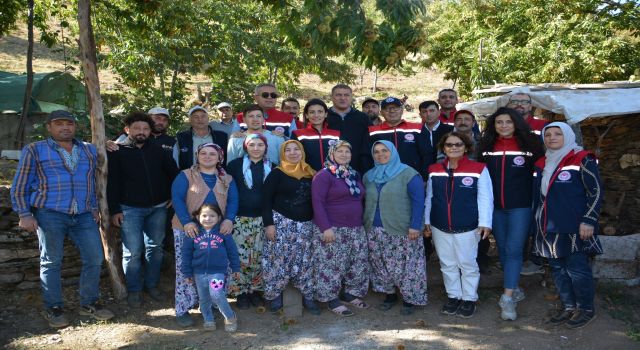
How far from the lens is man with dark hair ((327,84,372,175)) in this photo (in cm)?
516

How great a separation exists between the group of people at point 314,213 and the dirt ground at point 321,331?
13 cm

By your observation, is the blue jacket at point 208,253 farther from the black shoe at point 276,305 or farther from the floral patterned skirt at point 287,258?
the black shoe at point 276,305

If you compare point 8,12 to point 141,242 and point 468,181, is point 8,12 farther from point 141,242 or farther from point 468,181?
point 468,181

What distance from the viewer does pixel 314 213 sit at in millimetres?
4496

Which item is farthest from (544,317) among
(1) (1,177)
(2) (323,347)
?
(1) (1,177)

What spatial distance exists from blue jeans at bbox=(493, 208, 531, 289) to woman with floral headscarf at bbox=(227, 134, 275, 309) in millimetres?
2269

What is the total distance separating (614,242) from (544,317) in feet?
5.07

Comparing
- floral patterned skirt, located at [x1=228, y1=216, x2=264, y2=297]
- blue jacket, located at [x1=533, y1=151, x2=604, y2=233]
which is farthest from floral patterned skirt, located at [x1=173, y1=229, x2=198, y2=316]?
blue jacket, located at [x1=533, y1=151, x2=604, y2=233]

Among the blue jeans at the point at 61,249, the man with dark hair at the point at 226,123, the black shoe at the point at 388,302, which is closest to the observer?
the blue jeans at the point at 61,249

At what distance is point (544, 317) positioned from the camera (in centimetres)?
468

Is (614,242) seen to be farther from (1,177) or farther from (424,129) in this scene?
(1,177)

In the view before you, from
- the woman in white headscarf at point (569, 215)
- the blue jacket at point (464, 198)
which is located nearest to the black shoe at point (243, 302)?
the blue jacket at point (464, 198)

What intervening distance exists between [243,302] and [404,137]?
2398mm

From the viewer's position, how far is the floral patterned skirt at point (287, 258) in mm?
4582
